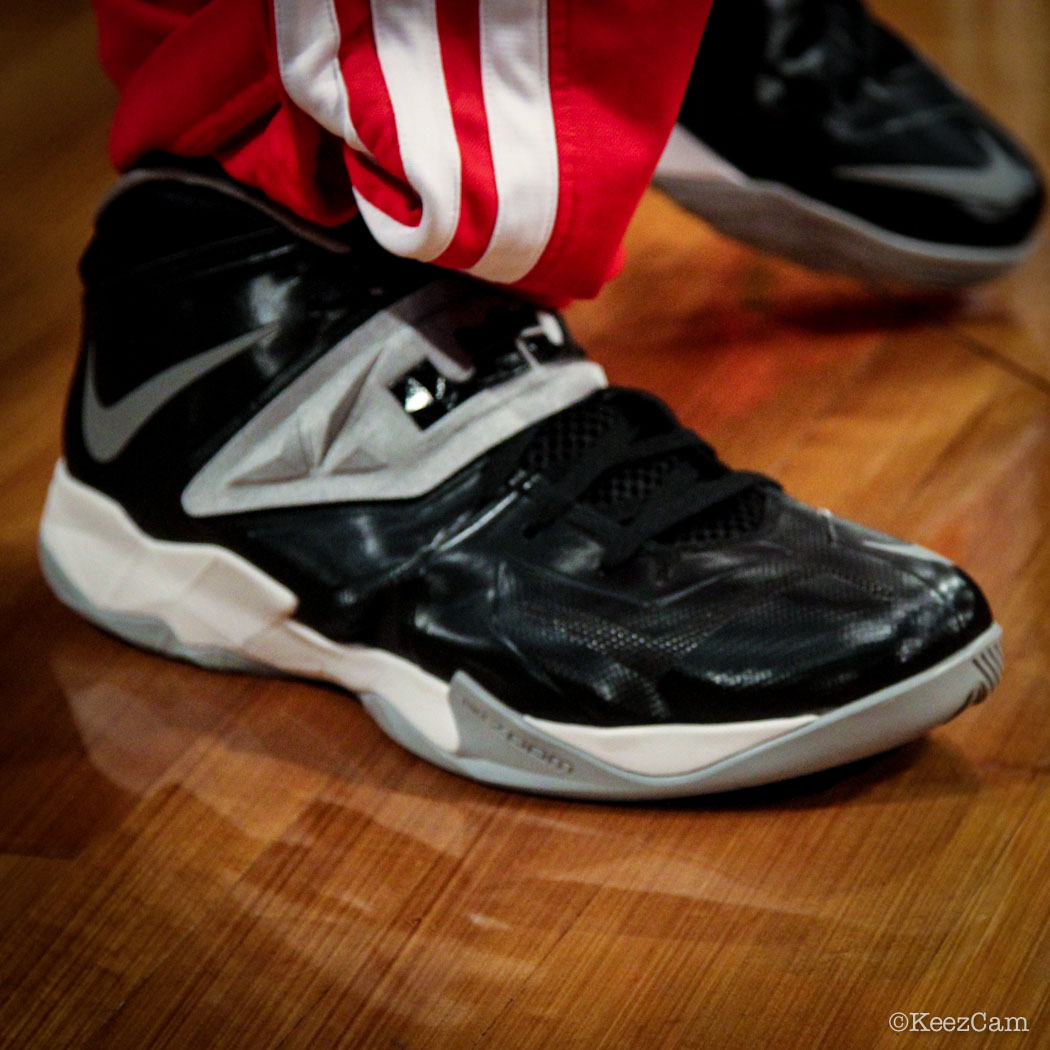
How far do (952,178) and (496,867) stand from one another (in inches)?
24.9

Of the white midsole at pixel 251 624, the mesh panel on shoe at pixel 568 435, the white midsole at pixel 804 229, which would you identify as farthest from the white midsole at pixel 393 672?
the white midsole at pixel 804 229

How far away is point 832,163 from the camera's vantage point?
2.87 feet

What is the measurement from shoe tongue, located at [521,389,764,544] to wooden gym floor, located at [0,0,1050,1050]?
0.40ft

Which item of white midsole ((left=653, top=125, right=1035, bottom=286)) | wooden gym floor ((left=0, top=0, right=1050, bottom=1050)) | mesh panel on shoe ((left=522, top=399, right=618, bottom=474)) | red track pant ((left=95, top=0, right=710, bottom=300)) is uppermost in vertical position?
red track pant ((left=95, top=0, right=710, bottom=300))

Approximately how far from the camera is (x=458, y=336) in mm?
567

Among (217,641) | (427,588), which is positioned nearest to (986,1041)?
(427,588)

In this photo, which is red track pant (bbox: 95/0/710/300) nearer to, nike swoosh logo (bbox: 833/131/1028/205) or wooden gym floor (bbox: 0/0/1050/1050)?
wooden gym floor (bbox: 0/0/1050/1050)

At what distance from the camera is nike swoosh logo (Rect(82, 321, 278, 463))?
0.57m

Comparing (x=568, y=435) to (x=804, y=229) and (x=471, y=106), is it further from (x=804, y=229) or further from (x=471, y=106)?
(x=804, y=229)

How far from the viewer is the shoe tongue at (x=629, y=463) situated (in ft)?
1.81

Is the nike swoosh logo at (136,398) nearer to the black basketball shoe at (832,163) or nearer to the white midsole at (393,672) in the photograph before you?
the white midsole at (393,672)

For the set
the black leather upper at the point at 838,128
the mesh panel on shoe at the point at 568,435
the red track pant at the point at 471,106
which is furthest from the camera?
the black leather upper at the point at 838,128

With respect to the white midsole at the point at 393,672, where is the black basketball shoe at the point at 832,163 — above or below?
above

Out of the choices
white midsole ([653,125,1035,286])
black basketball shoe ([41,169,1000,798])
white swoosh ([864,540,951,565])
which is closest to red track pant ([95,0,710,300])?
black basketball shoe ([41,169,1000,798])
